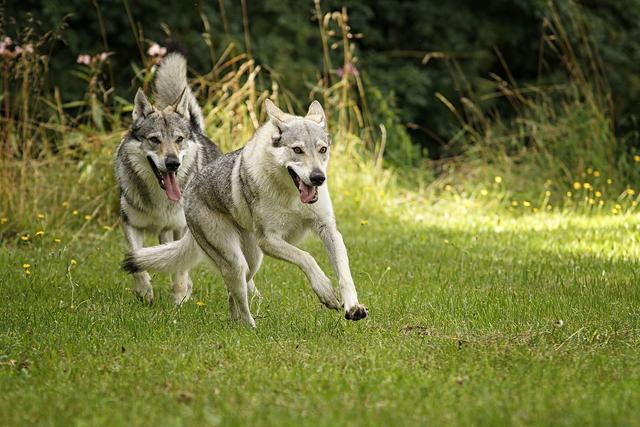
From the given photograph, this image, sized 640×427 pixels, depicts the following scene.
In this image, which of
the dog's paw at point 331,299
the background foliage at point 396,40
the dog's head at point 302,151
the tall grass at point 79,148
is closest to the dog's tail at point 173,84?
the tall grass at point 79,148

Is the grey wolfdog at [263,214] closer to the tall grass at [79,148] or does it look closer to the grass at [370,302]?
the grass at [370,302]

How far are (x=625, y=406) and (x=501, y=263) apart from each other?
427 centimetres

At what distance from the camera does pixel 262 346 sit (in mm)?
5555

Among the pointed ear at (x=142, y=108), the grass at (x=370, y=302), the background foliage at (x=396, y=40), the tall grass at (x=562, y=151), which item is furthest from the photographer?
the background foliage at (x=396, y=40)

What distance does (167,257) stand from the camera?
673 cm

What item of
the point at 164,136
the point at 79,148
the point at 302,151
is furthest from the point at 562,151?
the point at 302,151

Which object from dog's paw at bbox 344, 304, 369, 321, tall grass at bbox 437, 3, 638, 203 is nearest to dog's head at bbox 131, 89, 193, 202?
dog's paw at bbox 344, 304, 369, 321

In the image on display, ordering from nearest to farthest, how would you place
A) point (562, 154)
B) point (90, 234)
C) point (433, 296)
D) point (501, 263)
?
1. point (433, 296)
2. point (501, 263)
3. point (90, 234)
4. point (562, 154)

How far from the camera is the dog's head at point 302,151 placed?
605 centimetres

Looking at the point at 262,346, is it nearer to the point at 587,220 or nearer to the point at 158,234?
the point at 158,234

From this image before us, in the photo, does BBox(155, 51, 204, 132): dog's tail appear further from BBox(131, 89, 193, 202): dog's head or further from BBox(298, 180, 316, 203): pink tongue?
BBox(298, 180, 316, 203): pink tongue

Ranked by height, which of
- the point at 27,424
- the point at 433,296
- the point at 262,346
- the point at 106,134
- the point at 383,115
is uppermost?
the point at 27,424

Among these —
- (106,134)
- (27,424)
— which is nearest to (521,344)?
(27,424)

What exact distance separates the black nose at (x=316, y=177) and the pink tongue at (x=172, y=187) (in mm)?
2104
